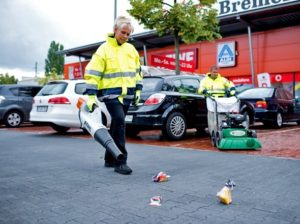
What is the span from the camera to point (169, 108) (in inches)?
323

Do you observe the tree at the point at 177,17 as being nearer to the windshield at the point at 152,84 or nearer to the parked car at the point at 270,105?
the parked car at the point at 270,105

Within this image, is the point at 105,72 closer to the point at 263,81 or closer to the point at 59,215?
the point at 59,215

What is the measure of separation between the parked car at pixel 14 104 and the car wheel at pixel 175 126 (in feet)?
26.0

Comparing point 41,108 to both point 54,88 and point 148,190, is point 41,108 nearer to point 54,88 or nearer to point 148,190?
point 54,88

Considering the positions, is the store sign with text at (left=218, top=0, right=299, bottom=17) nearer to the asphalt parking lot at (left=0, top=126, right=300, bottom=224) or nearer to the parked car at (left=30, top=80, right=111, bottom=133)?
the parked car at (left=30, top=80, right=111, bottom=133)

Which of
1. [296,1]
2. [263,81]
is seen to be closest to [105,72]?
[263,81]

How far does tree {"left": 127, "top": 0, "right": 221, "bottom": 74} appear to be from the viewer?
594 inches

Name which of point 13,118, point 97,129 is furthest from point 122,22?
point 13,118

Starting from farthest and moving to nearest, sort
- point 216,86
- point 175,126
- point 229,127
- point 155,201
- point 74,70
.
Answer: point 74,70
point 175,126
point 216,86
point 229,127
point 155,201

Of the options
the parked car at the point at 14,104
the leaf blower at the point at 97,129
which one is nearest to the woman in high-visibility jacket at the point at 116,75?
the leaf blower at the point at 97,129

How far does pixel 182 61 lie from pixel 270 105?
55.7ft

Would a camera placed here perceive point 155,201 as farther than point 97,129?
No

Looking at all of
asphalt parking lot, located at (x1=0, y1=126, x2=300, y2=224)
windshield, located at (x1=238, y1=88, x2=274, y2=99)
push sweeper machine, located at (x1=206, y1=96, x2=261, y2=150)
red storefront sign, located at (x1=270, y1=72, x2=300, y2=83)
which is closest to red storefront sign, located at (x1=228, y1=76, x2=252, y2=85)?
red storefront sign, located at (x1=270, y1=72, x2=300, y2=83)

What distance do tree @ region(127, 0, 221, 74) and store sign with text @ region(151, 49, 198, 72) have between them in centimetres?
1137
